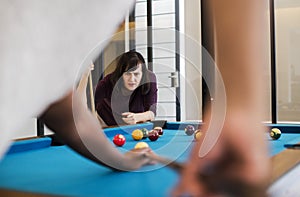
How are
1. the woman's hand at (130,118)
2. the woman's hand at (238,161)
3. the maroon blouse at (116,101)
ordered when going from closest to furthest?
the woman's hand at (238,161), the woman's hand at (130,118), the maroon blouse at (116,101)

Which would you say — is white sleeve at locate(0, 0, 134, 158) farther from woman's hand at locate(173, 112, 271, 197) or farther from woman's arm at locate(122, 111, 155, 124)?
woman's arm at locate(122, 111, 155, 124)

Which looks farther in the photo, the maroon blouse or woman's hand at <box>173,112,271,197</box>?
the maroon blouse

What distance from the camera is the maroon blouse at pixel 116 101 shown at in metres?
3.40

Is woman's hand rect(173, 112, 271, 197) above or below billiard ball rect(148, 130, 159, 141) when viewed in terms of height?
above

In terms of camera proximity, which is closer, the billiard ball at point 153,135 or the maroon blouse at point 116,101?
the billiard ball at point 153,135

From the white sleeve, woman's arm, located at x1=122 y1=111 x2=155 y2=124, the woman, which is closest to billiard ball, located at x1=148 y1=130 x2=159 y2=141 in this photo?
woman's arm, located at x1=122 y1=111 x2=155 y2=124

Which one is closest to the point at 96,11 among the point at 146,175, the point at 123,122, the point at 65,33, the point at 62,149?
the point at 65,33

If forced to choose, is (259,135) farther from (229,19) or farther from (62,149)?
(62,149)

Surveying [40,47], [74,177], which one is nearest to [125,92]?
[74,177]

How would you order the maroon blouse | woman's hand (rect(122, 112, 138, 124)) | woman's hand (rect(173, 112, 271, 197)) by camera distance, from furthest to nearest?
the maroon blouse < woman's hand (rect(122, 112, 138, 124)) < woman's hand (rect(173, 112, 271, 197))

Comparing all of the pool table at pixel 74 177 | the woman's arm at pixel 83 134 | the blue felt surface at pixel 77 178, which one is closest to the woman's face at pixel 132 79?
the pool table at pixel 74 177

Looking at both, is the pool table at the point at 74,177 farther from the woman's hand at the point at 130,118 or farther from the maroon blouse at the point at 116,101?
the maroon blouse at the point at 116,101

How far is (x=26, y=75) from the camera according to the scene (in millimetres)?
519

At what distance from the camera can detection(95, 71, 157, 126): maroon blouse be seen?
3.40 meters
